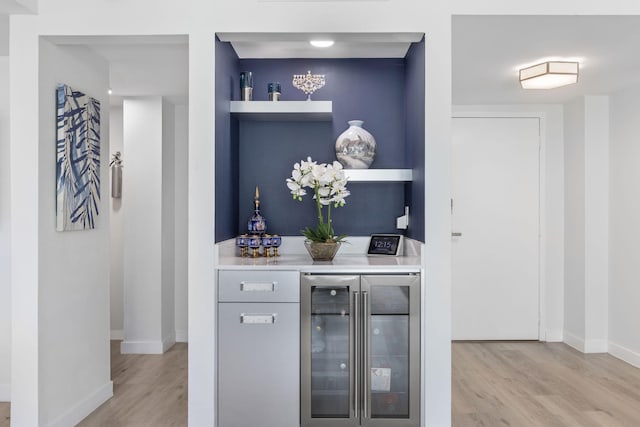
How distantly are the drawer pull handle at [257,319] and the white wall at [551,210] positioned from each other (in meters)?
3.20

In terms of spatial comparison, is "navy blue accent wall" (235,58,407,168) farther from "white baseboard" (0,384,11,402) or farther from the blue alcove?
"white baseboard" (0,384,11,402)

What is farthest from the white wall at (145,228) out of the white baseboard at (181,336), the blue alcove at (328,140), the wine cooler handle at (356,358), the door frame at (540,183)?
the door frame at (540,183)

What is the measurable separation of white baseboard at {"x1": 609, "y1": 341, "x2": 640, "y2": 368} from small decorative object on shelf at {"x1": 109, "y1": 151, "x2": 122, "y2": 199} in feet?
15.9

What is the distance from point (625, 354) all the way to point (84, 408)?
4302 millimetres

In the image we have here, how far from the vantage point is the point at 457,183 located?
479cm

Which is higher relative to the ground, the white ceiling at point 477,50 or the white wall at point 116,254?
the white ceiling at point 477,50

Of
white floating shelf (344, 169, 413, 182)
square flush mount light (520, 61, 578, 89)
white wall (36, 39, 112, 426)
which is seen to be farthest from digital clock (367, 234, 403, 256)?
white wall (36, 39, 112, 426)

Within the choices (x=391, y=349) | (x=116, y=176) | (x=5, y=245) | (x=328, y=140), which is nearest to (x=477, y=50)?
(x=328, y=140)

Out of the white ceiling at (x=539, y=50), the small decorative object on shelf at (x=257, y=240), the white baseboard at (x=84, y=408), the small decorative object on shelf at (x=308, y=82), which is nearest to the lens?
the white ceiling at (x=539, y=50)

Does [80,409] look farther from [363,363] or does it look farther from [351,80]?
[351,80]

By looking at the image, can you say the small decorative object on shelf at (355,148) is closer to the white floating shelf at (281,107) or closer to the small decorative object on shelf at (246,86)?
the white floating shelf at (281,107)

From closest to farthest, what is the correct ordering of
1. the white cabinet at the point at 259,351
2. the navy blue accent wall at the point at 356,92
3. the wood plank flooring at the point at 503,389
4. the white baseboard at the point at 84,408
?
the white cabinet at the point at 259,351 → the white baseboard at the point at 84,408 → the wood plank flooring at the point at 503,389 → the navy blue accent wall at the point at 356,92

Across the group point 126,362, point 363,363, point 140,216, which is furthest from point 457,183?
point 126,362

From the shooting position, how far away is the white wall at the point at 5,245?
3160 millimetres
